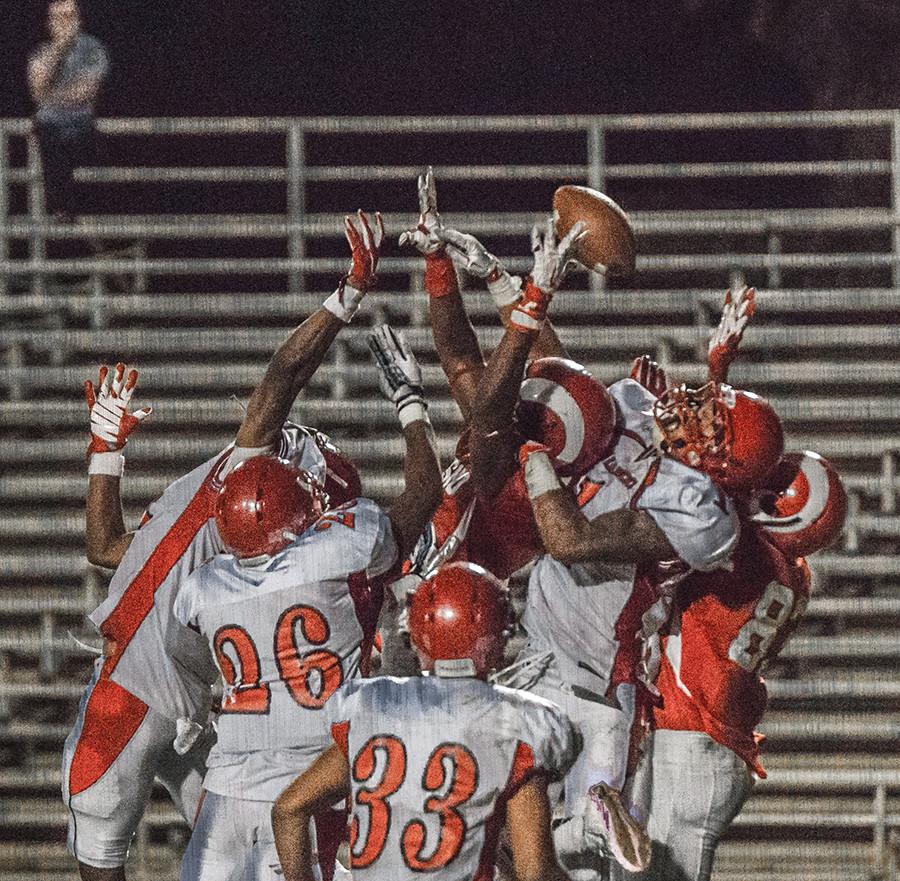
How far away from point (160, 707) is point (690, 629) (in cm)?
139

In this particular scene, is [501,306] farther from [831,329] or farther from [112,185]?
[112,185]

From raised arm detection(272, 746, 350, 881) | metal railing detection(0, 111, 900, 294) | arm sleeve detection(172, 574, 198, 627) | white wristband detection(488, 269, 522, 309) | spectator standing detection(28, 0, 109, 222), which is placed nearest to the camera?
raised arm detection(272, 746, 350, 881)

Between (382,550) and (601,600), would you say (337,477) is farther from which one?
(601,600)

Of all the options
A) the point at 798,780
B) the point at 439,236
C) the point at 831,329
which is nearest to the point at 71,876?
the point at 798,780

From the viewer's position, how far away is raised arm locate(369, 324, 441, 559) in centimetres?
396

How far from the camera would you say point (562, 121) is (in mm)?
7000

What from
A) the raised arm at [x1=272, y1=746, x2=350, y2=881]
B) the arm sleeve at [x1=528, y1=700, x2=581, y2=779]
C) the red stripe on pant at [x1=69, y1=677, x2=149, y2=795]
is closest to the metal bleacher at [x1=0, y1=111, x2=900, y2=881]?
the red stripe on pant at [x1=69, y1=677, x2=149, y2=795]

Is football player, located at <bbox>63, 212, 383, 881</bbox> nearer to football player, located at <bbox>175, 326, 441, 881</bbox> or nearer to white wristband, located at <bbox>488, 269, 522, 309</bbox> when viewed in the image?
white wristband, located at <bbox>488, 269, 522, 309</bbox>

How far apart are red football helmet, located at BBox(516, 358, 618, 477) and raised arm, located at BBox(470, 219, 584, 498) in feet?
0.27

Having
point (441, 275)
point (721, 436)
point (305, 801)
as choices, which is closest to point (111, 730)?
point (305, 801)

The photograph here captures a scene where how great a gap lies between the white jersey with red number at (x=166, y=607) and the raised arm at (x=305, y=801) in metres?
0.99

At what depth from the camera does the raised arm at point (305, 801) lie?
10.9ft

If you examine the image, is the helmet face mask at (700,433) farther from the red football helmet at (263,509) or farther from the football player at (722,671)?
the red football helmet at (263,509)

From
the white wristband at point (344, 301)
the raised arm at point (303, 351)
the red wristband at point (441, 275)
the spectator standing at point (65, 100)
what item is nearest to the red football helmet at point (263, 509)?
the raised arm at point (303, 351)
